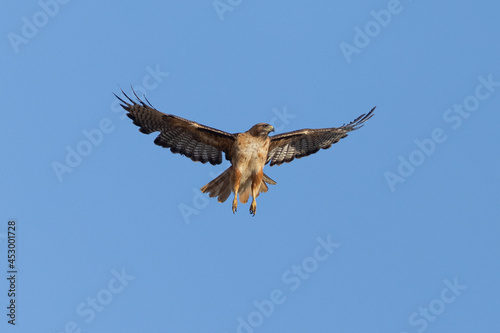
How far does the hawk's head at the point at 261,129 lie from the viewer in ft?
72.9

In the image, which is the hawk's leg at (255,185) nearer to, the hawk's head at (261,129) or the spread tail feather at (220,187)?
the spread tail feather at (220,187)

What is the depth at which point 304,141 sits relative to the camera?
23.9 metres

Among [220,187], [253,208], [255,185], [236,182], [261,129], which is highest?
[261,129]

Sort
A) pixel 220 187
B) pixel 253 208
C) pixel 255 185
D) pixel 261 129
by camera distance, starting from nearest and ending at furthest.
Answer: pixel 261 129 < pixel 253 208 < pixel 255 185 < pixel 220 187

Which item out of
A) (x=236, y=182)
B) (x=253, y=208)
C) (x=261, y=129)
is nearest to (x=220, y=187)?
(x=236, y=182)

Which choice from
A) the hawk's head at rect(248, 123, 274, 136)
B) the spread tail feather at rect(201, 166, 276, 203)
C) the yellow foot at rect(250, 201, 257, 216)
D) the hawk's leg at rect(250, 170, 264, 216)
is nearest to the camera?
the hawk's head at rect(248, 123, 274, 136)

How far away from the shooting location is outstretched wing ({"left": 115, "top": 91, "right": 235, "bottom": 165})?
22.5m

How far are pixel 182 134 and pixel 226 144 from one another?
986 mm

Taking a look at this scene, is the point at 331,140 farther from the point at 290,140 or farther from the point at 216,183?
the point at 216,183

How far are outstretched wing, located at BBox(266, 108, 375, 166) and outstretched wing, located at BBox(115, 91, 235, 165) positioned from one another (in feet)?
4.22

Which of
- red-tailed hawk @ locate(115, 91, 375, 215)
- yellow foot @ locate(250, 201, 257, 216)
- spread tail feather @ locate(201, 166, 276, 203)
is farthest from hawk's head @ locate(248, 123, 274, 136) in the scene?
yellow foot @ locate(250, 201, 257, 216)

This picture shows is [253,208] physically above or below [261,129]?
below

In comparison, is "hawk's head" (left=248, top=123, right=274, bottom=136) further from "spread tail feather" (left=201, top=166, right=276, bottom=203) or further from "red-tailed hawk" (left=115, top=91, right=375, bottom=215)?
"spread tail feather" (left=201, top=166, right=276, bottom=203)

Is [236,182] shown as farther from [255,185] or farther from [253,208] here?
[253,208]
